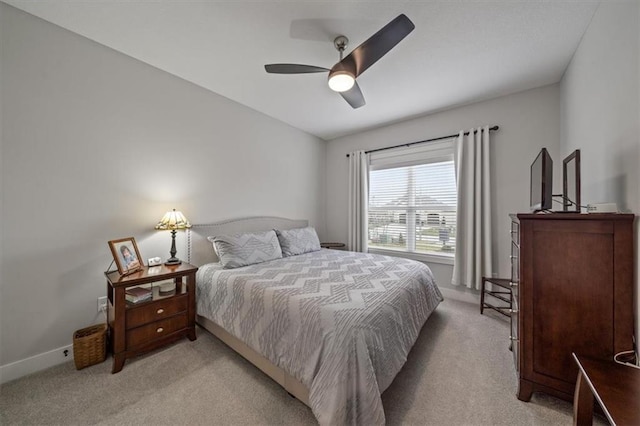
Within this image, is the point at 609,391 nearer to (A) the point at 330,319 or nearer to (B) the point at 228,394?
Result: (A) the point at 330,319

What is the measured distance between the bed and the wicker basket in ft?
2.36

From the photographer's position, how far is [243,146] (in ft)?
10.5

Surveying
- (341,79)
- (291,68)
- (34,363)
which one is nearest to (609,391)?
(341,79)

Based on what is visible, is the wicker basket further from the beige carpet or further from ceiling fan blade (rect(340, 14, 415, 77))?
ceiling fan blade (rect(340, 14, 415, 77))

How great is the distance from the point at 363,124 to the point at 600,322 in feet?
11.0

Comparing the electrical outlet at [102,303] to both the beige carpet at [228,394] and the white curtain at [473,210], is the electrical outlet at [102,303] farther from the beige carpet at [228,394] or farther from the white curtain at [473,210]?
the white curtain at [473,210]

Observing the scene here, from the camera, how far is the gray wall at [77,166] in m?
1.71

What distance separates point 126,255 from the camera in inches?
80.0

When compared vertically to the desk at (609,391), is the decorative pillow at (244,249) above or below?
above

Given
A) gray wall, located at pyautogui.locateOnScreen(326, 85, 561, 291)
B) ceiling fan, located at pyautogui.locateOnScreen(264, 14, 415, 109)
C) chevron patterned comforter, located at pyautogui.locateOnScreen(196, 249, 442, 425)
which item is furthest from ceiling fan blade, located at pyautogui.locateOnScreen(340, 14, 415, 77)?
gray wall, located at pyautogui.locateOnScreen(326, 85, 561, 291)

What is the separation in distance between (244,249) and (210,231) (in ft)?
1.98

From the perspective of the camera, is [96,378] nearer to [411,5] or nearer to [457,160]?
[411,5]

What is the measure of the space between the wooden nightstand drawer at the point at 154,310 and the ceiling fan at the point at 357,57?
2.15 m

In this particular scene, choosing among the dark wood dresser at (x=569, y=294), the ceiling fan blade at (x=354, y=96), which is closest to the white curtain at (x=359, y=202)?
the ceiling fan blade at (x=354, y=96)
